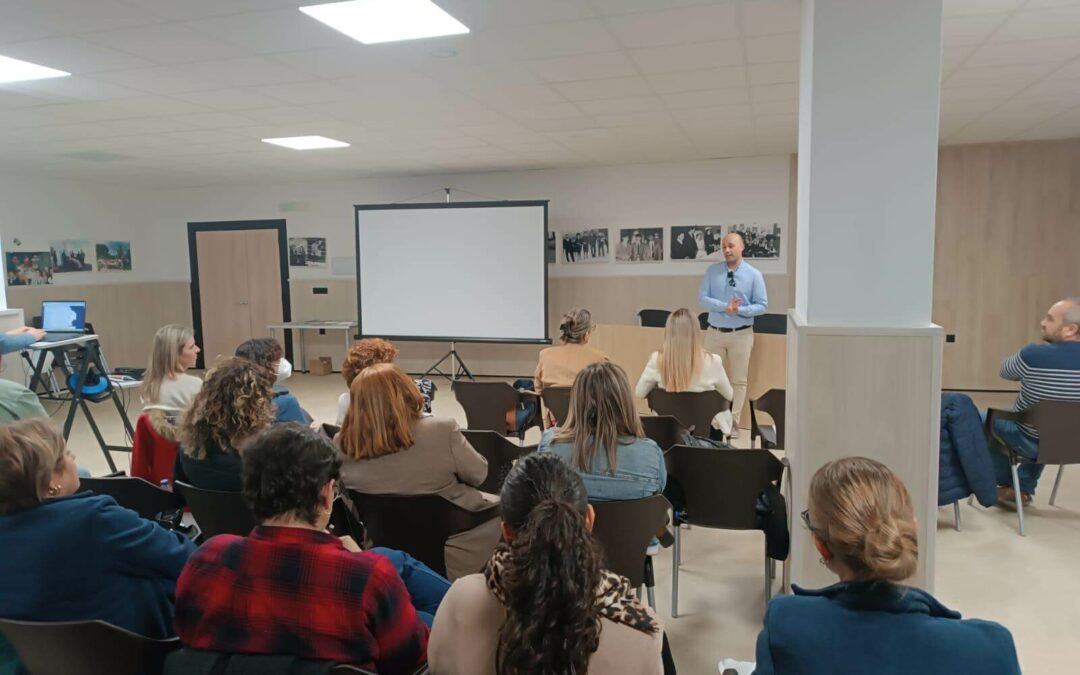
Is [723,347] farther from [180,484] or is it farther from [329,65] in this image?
[180,484]

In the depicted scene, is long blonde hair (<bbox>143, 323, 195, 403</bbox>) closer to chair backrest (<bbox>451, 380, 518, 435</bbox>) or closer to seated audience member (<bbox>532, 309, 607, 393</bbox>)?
chair backrest (<bbox>451, 380, 518, 435</bbox>)

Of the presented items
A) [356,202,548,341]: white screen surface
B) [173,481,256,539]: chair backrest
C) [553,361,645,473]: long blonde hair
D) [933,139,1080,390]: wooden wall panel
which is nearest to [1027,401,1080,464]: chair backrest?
[553,361,645,473]: long blonde hair

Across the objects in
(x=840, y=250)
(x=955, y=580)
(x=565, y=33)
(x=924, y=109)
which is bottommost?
A: (x=955, y=580)

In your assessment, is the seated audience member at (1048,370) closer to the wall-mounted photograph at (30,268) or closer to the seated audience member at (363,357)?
the seated audience member at (363,357)

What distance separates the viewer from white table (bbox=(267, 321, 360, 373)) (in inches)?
378

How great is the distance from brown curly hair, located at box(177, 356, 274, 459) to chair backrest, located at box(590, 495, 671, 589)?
131 centimetres

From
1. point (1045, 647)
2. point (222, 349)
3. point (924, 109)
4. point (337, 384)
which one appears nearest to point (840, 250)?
point (924, 109)

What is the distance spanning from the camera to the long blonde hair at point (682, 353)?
4211mm

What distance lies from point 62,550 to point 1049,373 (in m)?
4.60

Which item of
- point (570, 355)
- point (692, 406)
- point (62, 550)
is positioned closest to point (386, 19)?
point (570, 355)

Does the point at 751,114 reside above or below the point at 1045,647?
above

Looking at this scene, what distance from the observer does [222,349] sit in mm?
10797

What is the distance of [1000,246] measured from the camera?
24.8 feet

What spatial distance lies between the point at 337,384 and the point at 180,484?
6797 mm
